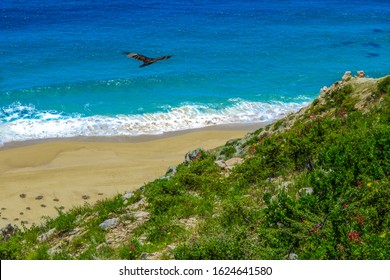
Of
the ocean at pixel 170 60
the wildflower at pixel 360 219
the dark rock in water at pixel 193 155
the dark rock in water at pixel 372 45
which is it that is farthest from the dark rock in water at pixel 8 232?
the dark rock in water at pixel 372 45

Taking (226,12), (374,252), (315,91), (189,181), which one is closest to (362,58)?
(315,91)

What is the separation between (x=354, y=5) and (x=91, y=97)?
141 ft

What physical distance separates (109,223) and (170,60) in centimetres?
3149

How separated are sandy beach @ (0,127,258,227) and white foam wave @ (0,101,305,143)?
1398mm

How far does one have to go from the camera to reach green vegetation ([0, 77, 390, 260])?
8.63 metres

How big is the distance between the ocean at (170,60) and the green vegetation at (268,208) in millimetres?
16299

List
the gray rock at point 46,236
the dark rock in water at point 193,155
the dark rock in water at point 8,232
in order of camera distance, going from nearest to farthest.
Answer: the gray rock at point 46,236, the dark rock in water at point 8,232, the dark rock in water at point 193,155

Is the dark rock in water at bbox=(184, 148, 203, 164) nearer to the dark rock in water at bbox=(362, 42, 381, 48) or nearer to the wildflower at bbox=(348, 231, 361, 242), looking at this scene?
the wildflower at bbox=(348, 231, 361, 242)

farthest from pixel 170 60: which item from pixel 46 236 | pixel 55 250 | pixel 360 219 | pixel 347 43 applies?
pixel 360 219

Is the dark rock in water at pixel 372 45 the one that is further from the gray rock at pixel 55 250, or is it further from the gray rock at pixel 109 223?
the gray rock at pixel 55 250

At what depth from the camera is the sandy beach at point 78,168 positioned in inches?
822

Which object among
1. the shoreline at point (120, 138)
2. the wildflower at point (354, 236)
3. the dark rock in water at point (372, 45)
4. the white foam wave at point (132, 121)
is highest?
the wildflower at point (354, 236)

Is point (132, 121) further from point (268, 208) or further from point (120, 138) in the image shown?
point (268, 208)

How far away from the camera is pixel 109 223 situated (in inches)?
492
